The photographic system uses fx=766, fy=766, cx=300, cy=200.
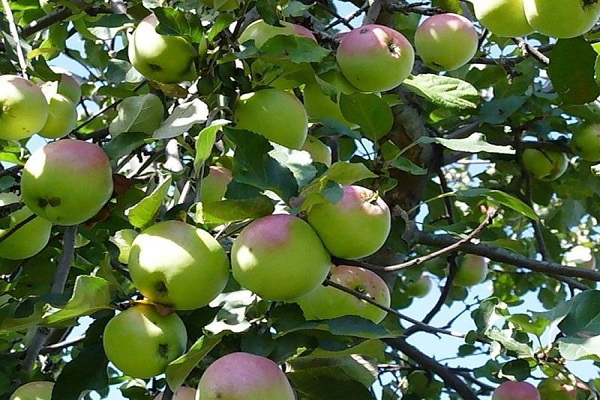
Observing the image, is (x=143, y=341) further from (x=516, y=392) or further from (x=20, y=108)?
(x=516, y=392)

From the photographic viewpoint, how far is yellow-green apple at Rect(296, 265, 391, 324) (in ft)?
4.01

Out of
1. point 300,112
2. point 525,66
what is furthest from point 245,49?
point 525,66

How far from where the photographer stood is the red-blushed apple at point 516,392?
1408 mm

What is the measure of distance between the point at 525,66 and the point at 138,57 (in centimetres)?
121

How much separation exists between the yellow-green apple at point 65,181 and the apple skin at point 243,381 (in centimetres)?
36

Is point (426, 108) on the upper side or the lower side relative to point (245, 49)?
lower

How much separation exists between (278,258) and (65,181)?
367 mm

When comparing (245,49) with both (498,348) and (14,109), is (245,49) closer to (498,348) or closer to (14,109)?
(14,109)

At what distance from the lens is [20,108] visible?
3.95 ft

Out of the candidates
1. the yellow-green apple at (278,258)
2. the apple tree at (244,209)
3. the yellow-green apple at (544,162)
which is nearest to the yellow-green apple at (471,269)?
the yellow-green apple at (544,162)

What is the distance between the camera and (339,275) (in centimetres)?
129

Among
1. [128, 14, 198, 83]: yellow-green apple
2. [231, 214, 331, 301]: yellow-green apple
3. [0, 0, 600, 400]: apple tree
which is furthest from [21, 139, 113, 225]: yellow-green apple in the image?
[231, 214, 331, 301]: yellow-green apple

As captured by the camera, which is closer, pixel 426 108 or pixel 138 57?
pixel 138 57

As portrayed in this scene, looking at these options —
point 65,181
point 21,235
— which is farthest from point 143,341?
point 21,235
